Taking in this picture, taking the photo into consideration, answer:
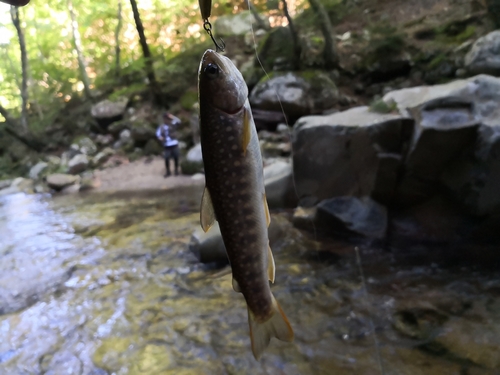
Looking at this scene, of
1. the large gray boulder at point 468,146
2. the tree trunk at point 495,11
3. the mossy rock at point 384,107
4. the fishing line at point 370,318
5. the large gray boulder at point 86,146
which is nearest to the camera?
the fishing line at point 370,318

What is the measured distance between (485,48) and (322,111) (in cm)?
468

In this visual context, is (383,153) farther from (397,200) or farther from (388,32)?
(388,32)

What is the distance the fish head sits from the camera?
1331mm

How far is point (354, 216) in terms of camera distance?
560 centimetres

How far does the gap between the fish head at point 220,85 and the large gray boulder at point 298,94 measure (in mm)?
10415

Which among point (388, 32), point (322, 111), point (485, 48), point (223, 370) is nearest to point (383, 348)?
point (223, 370)

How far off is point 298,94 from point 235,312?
9013mm

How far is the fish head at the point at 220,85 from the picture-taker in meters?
1.33

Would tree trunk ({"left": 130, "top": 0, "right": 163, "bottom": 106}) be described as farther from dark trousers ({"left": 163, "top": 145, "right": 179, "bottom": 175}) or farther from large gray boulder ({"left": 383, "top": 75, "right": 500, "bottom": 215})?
large gray boulder ({"left": 383, "top": 75, "right": 500, "bottom": 215})

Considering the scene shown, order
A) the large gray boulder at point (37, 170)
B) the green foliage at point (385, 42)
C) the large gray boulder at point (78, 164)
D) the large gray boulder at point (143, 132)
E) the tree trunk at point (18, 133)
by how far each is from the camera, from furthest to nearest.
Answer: the tree trunk at point (18, 133) < the large gray boulder at point (37, 170) < the large gray boulder at point (143, 132) < the large gray boulder at point (78, 164) < the green foliage at point (385, 42)

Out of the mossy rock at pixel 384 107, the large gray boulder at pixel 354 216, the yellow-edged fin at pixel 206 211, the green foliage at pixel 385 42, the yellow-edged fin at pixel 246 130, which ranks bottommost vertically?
the large gray boulder at pixel 354 216

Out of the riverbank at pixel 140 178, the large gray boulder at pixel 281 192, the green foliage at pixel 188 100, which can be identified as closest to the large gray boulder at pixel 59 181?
the riverbank at pixel 140 178

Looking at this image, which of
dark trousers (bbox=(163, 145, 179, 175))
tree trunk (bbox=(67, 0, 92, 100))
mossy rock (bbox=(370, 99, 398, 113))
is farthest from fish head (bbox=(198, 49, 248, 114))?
tree trunk (bbox=(67, 0, 92, 100))

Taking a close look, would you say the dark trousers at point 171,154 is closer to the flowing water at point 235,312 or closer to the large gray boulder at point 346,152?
the flowing water at point 235,312
